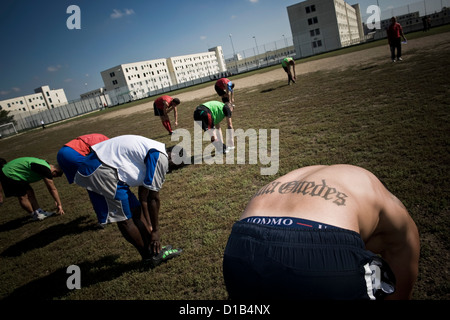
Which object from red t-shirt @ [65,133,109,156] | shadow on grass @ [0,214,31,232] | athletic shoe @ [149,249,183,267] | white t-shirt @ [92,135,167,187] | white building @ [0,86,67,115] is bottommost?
athletic shoe @ [149,249,183,267]

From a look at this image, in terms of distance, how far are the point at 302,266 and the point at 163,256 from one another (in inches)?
105

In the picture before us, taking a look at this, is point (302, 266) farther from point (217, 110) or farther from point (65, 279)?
point (217, 110)

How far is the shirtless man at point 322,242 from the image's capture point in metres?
0.99

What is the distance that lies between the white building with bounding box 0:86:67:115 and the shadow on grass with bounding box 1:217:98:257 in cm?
11172

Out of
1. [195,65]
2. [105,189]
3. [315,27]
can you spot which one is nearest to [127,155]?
[105,189]

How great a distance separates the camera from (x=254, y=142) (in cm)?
715

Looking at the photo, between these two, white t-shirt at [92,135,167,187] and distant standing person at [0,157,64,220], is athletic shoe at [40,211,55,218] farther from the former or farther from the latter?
white t-shirt at [92,135,167,187]

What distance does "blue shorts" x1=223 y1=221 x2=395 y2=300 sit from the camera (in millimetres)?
977

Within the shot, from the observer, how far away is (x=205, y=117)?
6.12 metres

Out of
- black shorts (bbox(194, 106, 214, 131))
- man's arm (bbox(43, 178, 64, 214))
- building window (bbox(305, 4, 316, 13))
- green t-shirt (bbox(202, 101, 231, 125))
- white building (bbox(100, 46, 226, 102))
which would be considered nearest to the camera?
man's arm (bbox(43, 178, 64, 214))

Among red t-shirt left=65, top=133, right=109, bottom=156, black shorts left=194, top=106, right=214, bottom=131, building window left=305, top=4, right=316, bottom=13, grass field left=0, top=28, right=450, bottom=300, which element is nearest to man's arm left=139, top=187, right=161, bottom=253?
grass field left=0, top=28, right=450, bottom=300

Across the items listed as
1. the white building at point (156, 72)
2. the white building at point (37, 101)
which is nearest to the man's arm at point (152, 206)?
the white building at point (156, 72)
